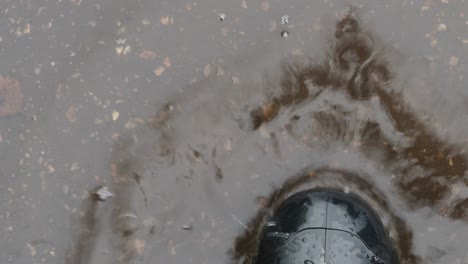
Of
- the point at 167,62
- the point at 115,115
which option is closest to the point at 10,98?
the point at 115,115

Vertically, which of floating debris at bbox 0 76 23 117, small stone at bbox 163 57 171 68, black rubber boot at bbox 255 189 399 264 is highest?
small stone at bbox 163 57 171 68

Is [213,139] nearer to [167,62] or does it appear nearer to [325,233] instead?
[167,62]

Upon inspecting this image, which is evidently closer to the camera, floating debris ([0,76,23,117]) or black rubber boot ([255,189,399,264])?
black rubber boot ([255,189,399,264])

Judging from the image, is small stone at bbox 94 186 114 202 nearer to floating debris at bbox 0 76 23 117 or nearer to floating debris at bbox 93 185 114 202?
floating debris at bbox 93 185 114 202

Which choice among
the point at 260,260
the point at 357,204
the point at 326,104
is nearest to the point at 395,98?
the point at 326,104

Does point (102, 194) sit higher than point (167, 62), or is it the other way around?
point (167, 62)

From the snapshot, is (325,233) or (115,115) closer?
(325,233)

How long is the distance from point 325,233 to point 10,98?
48.0 inches

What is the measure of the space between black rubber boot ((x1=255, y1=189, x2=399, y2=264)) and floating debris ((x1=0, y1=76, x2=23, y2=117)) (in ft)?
3.27

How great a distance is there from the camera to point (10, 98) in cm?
237

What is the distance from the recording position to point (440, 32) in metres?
2.35

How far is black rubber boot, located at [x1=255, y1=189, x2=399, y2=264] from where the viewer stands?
7.34 ft

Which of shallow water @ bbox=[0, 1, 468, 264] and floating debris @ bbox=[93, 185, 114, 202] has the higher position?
shallow water @ bbox=[0, 1, 468, 264]

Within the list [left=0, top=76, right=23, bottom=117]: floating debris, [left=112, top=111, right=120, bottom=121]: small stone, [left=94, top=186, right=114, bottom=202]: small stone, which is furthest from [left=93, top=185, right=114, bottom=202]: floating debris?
[left=0, top=76, right=23, bottom=117]: floating debris
